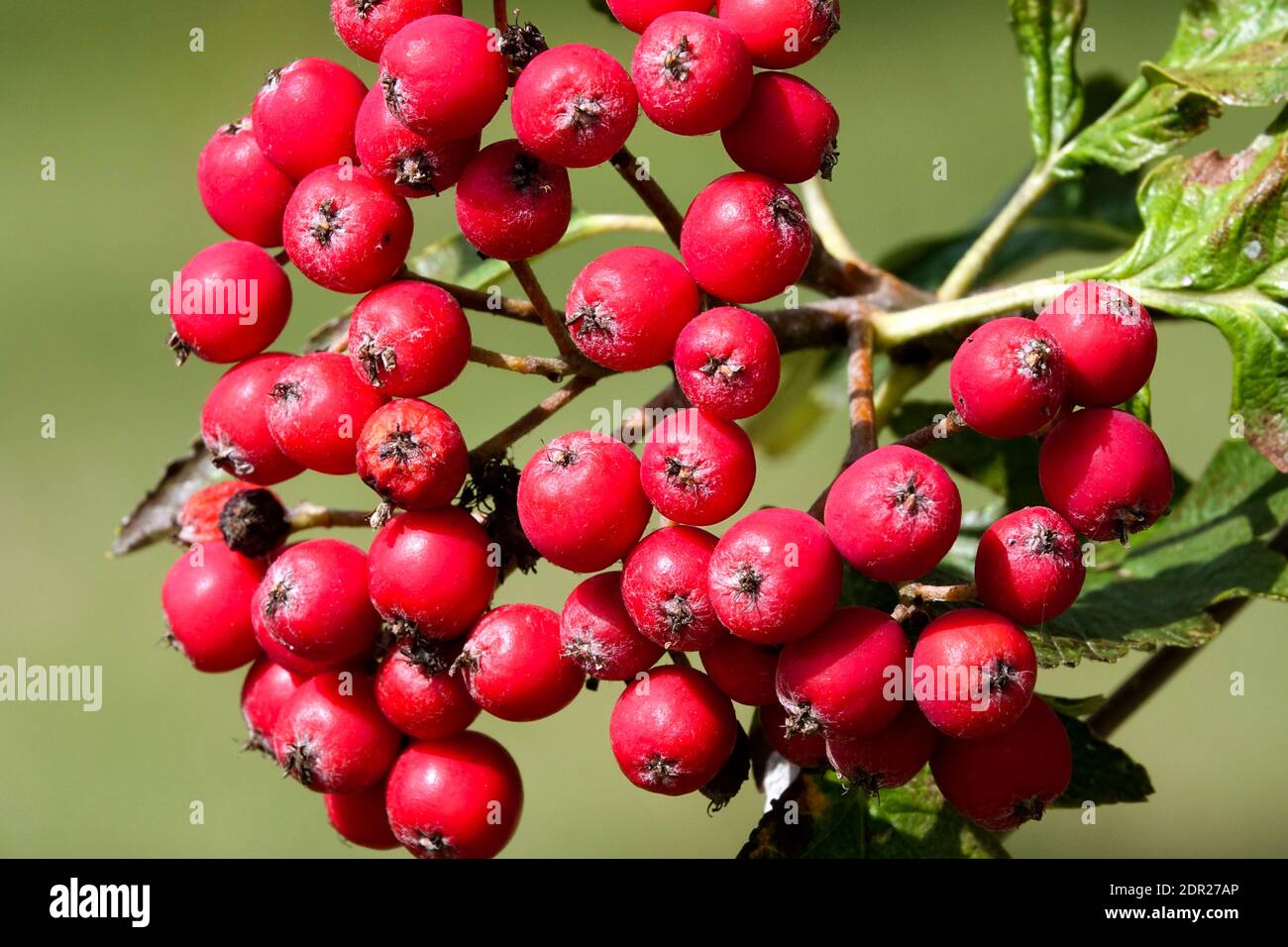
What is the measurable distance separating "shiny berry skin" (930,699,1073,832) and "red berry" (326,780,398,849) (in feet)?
2.02

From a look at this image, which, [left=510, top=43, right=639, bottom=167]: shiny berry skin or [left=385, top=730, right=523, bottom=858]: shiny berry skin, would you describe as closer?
[left=510, top=43, right=639, bottom=167]: shiny berry skin

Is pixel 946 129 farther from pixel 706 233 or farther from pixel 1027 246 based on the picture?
pixel 706 233

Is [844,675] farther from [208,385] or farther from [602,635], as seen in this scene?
[208,385]

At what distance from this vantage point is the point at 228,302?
1.34 m

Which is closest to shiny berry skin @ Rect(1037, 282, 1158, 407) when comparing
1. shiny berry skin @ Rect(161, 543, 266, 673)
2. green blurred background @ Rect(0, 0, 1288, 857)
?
shiny berry skin @ Rect(161, 543, 266, 673)

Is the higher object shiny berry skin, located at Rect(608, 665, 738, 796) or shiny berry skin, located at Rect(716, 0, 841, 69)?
shiny berry skin, located at Rect(716, 0, 841, 69)

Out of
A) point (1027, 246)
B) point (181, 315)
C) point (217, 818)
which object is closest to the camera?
point (181, 315)

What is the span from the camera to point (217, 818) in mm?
4879

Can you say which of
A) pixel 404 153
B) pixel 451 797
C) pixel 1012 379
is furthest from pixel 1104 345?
pixel 451 797

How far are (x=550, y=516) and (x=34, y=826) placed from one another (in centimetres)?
457

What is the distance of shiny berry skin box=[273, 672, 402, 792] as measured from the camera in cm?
130

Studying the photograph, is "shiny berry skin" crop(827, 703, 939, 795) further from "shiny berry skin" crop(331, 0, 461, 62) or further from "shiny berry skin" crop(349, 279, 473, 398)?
"shiny berry skin" crop(331, 0, 461, 62)

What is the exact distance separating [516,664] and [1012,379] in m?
0.52
